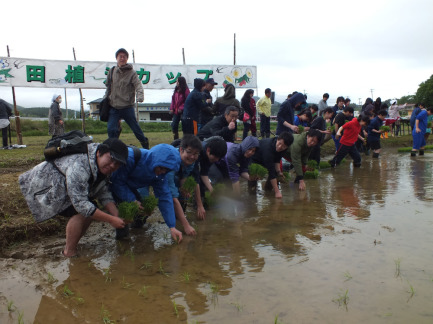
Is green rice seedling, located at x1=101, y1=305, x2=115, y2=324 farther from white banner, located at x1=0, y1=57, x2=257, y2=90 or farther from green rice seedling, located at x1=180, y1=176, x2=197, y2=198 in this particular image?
white banner, located at x1=0, y1=57, x2=257, y2=90

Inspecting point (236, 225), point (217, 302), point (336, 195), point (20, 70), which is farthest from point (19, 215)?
point (20, 70)

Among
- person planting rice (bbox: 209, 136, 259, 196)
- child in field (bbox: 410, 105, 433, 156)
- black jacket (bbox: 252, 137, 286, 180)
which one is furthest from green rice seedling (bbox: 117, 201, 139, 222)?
child in field (bbox: 410, 105, 433, 156)

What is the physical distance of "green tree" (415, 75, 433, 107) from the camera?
48219 millimetres

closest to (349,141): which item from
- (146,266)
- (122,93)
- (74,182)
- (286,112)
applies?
(286,112)

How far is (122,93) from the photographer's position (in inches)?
234

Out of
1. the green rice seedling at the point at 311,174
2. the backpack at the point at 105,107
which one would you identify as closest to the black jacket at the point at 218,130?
the backpack at the point at 105,107

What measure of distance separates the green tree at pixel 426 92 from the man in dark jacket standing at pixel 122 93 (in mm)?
50938

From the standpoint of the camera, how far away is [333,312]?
7.38 feet

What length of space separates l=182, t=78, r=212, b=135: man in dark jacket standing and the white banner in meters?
4.80

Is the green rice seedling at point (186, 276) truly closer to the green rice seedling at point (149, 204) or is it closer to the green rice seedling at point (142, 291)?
the green rice seedling at point (142, 291)

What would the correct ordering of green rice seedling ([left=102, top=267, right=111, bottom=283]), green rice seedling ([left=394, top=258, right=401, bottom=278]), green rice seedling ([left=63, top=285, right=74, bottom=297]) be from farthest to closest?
1. green rice seedling ([left=102, top=267, right=111, bottom=283])
2. green rice seedling ([left=394, top=258, right=401, bottom=278])
3. green rice seedling ([left=63, top=285, right=74, bottom=297])

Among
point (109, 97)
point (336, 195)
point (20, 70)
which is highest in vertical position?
point (20, 70)

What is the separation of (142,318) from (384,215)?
10.5ft

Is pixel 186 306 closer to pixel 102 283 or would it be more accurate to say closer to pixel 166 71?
pixel 102 283
